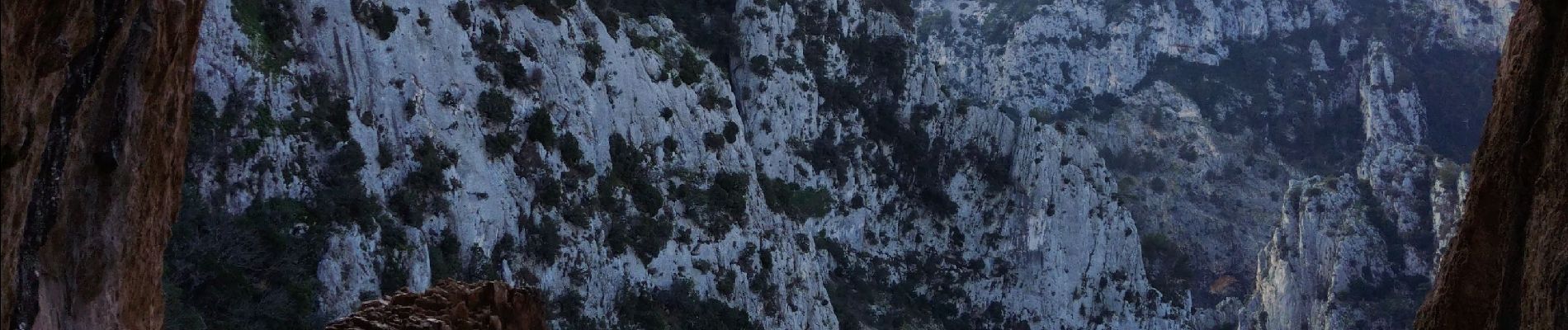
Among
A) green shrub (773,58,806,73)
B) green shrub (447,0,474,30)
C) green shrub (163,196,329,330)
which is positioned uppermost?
green shrub (773,58,806,73)

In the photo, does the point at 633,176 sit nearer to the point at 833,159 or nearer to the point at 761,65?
the point at 761,65

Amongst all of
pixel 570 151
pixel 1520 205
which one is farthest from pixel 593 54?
pixel 1520 205

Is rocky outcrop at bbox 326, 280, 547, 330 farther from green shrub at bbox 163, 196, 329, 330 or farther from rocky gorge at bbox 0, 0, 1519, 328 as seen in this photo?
green shrub at bbox 163, 196, 329, 330

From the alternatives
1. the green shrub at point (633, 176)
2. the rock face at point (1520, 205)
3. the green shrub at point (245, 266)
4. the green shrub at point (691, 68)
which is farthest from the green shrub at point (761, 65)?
the rock face at point (1520, 205)

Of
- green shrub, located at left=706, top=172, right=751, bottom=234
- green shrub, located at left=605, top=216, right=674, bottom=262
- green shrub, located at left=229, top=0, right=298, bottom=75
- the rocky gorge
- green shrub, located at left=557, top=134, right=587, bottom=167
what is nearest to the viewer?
green shrub, located at left=229, top=0, right=298, bottom=75

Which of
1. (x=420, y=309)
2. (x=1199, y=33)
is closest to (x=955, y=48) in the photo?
(x=1199, y=33)

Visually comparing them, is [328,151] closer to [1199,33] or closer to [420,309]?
[420,309]

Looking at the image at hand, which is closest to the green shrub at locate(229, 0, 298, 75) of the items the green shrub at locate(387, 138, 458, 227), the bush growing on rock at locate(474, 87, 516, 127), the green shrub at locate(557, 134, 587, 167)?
the green shrub at locate(387, 138, 458, 227)
